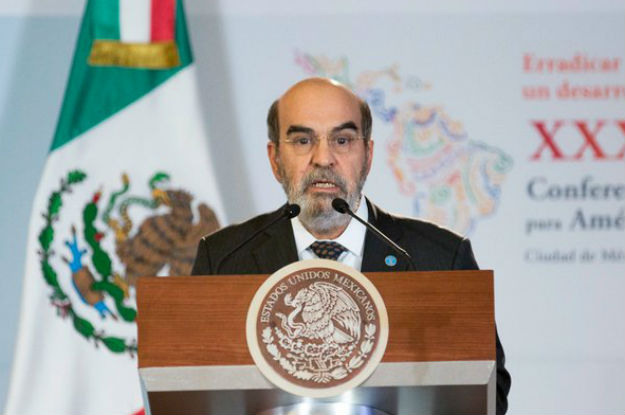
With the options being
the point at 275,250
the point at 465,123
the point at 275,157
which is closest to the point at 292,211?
the point at 275,250

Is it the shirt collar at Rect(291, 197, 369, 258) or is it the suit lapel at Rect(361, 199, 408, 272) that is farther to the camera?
the shirt collar at Rect(291, 197, 369, 258)

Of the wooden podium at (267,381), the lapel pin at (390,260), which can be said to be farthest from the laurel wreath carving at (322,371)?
the lapel pin at (390,260)

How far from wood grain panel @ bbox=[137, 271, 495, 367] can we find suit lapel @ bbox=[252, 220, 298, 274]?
2.59 ft

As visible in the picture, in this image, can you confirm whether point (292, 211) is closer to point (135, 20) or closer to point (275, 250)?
point (275, 250)


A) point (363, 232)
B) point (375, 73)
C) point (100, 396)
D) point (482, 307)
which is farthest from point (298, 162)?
point (100, 396)

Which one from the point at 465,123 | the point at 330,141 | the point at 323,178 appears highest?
the point at 465,123

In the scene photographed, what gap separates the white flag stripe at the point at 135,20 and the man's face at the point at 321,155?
161 centimetres

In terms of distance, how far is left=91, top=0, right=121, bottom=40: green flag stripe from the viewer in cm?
435

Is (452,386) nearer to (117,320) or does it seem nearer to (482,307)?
(482,307)

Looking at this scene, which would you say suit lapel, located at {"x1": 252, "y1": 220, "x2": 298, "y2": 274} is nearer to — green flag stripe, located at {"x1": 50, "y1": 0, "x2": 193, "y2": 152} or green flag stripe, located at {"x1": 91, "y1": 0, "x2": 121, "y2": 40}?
green flag stripe, located at {"x1": 50, "y1": 0, "x2": 193, "y2": 152}

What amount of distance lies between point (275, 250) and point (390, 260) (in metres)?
0.33

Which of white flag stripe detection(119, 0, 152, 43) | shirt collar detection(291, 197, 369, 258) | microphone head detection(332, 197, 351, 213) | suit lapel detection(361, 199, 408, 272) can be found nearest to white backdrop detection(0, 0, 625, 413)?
white flag stripe detection(119, 0, 152, 43)

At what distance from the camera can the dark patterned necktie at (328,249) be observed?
2.86 m

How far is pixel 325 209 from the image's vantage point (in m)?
2.84
